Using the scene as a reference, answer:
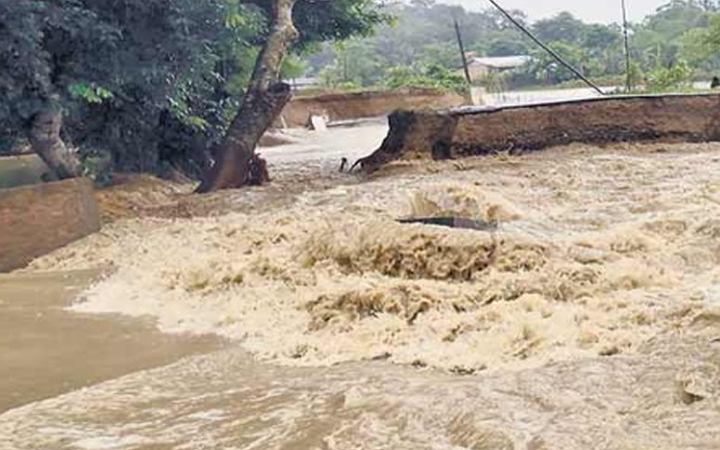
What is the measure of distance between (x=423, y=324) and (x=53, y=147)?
7084mm

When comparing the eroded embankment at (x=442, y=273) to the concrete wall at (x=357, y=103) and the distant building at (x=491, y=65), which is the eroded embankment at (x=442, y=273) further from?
the distant building at (x=491, y=65)

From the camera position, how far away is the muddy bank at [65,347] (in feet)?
17.5

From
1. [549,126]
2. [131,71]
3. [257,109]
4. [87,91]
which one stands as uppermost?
[131,71]

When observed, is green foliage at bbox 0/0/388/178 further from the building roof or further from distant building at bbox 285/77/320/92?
the building roof

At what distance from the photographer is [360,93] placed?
32781 millimetres

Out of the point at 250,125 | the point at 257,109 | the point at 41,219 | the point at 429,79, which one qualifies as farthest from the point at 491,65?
the point at 41,219

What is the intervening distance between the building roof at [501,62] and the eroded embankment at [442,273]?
30.5 meters

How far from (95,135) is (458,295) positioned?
8.67 m

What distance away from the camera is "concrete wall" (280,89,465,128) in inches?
1244

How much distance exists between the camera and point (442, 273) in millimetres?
7062

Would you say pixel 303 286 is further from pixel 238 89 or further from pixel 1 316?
pixel 238 89

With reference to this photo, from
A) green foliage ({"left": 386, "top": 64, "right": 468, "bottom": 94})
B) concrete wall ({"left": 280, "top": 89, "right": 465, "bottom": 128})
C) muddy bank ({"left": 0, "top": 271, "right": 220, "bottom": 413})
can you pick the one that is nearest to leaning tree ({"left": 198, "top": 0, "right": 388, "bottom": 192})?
muddy bank ({"left": 0, "top": 271, "right": 220, "bottom": 413})

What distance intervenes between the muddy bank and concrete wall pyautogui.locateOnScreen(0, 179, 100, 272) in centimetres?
163

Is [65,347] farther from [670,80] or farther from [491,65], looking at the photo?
[491,65]
